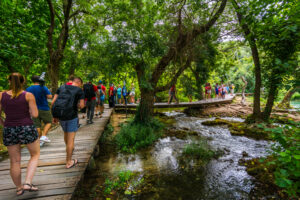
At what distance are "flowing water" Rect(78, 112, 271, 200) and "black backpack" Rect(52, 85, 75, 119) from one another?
236cm

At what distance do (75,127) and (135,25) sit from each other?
5.57 metres

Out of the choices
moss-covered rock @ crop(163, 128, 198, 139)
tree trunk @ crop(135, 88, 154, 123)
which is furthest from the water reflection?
tree trunk @ crop(135, 88, 154, 123)

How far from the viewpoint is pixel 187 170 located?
445 centimetres

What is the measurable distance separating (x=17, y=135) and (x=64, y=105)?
2.68ft

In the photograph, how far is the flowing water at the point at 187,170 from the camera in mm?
3510

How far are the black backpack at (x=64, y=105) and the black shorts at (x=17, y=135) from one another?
543mm

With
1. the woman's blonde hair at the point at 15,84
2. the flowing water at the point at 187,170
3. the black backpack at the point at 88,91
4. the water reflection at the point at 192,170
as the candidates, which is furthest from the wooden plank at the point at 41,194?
the black backpack at the point at 88,91

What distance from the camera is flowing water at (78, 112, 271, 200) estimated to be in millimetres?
3510

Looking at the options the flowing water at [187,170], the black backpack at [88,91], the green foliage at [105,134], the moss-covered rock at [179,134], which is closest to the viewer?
the flowing water at [187,170]

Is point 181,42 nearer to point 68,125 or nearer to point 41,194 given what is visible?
point 68,125

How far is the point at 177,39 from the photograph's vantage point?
296 inches

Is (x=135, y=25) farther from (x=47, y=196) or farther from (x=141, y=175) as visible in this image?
(x=47, y=196)

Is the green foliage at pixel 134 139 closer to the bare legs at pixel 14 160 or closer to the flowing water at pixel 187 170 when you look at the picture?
the flowing water at pixel 187 170

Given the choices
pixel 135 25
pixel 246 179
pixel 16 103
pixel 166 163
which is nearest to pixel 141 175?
pixel 166 163
